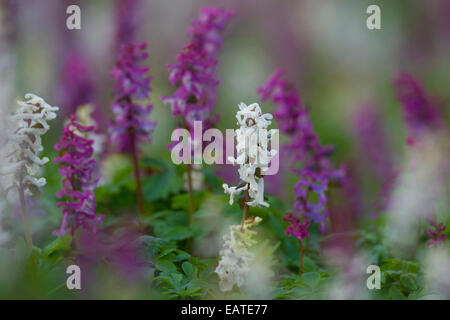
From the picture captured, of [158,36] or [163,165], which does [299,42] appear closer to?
[158,36]

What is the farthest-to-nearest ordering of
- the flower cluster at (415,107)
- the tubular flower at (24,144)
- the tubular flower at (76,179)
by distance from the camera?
the flower cluster at (415,107), the tubular flower at (76,179), the tubular flower at (24,144)

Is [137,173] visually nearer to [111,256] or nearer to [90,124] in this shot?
[90,124]

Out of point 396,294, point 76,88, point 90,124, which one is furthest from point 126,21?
point 396,294

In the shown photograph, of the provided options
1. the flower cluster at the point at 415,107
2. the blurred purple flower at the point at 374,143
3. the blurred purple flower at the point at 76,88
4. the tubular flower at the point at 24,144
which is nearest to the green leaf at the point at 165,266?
the tubular flower at the point at 24,144

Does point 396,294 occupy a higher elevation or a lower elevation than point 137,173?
lower

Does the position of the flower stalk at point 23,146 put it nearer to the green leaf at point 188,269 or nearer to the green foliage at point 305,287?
the green leaf at point 188,269

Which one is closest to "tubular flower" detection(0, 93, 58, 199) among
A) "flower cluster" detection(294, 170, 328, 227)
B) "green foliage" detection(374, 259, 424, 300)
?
"flower cluster" detection(294, 170, 328, 227)
